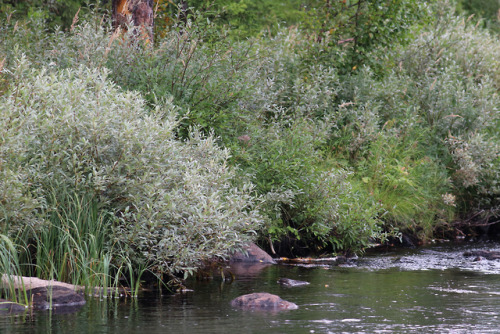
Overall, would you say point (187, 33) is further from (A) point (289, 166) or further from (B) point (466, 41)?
(B) point (466, 41)

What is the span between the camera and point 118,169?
340 inches

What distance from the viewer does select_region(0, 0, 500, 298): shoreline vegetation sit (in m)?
8.47

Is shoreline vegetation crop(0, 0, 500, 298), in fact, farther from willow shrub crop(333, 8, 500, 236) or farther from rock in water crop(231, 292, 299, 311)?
rock in water crop(231, 292, 299, 311)

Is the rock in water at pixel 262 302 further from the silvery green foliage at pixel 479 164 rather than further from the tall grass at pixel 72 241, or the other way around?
the silvery green foliage at pixel 479 164

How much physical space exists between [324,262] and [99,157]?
4599 mm

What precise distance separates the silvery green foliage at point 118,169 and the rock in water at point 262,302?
879mm

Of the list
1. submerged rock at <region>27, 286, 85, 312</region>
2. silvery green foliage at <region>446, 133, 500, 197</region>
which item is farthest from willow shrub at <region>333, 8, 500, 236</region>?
submerged rock at <region>27, 286, 85, 312</region>

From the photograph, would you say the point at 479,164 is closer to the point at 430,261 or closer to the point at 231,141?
the point at 430,261

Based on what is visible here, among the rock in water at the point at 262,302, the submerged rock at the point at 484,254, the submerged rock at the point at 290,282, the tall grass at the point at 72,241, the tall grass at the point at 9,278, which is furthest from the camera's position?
the submerged rock at the point at 484,254

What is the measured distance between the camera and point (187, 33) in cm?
1186

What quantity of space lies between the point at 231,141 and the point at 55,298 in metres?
4.98

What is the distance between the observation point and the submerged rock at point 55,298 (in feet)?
24.6

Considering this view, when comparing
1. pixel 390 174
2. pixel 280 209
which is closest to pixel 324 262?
pixel 280 209

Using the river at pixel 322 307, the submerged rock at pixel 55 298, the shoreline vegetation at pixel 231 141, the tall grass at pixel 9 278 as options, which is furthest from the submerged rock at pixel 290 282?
the tall grass at pixel 9 278
